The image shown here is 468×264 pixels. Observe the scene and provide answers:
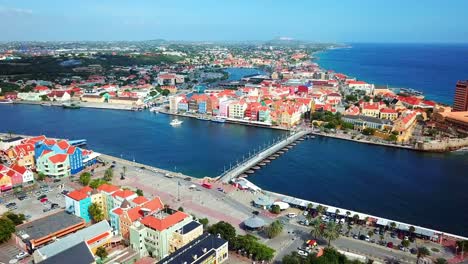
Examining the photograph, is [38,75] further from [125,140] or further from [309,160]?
[309,160]

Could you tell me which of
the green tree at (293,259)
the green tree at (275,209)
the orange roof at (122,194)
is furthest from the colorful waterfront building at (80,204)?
the green tree at (293,259)

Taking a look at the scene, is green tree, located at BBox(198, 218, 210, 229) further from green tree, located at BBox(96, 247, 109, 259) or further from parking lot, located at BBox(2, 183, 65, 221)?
parking lot, located at BBox(2, 183, 65, 221)

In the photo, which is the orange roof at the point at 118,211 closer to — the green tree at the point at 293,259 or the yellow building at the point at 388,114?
the green tree at the point at 293,259

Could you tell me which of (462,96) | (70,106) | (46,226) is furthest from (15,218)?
(462,96)

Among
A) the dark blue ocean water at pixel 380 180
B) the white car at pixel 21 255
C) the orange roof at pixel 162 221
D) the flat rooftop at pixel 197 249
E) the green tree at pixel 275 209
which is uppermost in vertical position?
the orange roof at pixel 162 221

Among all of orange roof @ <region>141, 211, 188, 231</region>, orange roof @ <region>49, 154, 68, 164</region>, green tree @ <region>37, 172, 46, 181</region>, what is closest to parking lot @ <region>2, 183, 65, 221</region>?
green tree @ <region>37, 172, 46, 181</region>

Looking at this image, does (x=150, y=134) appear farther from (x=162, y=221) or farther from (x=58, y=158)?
(x=162, y=221)
